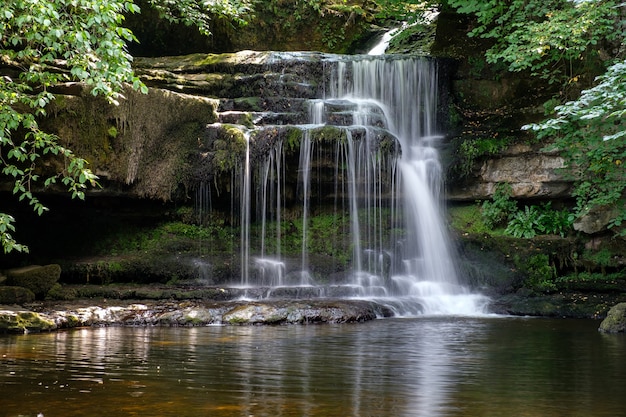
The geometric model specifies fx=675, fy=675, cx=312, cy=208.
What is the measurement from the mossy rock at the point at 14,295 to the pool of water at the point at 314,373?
7.90ft

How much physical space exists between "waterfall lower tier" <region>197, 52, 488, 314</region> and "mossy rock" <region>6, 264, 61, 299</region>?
3.85 metres

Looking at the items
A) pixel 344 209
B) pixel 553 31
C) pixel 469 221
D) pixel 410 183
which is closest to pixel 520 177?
pixel 469 221

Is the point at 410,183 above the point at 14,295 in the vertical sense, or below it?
above

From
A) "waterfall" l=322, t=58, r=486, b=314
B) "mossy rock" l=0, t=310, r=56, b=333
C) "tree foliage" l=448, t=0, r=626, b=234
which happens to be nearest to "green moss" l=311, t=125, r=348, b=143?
"waterfall" l=322, t=58, r=486, b=314

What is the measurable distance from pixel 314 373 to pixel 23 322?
17.5 feet

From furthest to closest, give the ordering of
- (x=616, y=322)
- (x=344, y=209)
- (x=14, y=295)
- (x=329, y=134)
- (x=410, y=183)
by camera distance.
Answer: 1. (x=344, y=209)
2. (x=410, y=183)
3. (x=329, y=134)
4. (x=14, y=295)
5. (x=616, y=322)

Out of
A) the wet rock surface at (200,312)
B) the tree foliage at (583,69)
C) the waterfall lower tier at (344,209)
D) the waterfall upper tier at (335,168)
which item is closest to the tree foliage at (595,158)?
the tree foliage at (583,69)

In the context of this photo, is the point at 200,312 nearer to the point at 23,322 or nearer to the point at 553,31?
the point at 23,322

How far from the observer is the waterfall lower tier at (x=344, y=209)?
48.1 ft

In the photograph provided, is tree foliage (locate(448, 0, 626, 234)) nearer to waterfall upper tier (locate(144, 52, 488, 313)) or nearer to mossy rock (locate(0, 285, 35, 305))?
waterfall upper tier (locate(144, 52, 488, 313))

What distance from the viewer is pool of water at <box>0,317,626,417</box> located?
16.1 feet

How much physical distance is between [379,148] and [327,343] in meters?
7.42

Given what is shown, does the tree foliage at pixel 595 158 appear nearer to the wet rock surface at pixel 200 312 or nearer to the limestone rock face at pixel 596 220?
the limestone rock face at pixel 596 220

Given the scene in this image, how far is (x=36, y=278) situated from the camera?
12.4 meters
